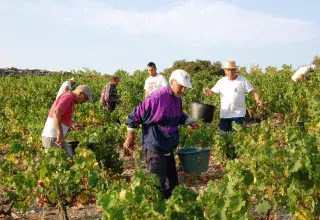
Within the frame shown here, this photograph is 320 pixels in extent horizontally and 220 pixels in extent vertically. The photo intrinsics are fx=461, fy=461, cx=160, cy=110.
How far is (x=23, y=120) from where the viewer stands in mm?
10953

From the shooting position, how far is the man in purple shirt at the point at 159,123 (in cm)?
454

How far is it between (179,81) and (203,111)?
3619mm

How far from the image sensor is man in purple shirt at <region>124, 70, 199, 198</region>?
454 centimetres

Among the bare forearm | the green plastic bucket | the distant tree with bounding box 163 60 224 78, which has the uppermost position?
the distant tree with bounding box 163 60 224 78

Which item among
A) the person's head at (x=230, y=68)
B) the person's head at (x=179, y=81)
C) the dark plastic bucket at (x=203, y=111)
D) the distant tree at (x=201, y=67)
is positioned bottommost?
the dark plastic bucket at (x=203, y=111)

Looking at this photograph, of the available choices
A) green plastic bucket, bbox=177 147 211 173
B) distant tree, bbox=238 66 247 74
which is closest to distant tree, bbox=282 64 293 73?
distant tree, bbox=238 66 247 74

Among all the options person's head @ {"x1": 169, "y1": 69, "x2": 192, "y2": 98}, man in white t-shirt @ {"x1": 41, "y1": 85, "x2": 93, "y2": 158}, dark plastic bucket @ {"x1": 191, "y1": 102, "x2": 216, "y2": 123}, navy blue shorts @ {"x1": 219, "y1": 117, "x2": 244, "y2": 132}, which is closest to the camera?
person's head @ {"x1": 169, "y1": 69, "x2": 192, "y2": 98}

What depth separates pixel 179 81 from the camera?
14.3 ft

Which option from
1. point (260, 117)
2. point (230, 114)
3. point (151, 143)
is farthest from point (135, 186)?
point (260, 117)

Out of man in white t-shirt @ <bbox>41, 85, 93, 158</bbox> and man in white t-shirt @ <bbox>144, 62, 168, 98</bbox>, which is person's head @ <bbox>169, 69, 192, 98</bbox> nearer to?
man in white t-shirt @ <bbox>41, 85, 93, 158</bbox>

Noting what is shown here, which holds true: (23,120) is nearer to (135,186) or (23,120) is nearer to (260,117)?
(260,117)

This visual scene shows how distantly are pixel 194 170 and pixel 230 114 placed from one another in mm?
1627

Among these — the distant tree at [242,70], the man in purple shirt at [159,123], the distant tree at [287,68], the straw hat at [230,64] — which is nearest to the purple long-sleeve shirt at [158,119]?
the man in purple shirt at [159,123]

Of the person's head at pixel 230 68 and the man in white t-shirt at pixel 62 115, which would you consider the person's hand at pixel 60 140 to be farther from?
the person's head at pixel 230 68
